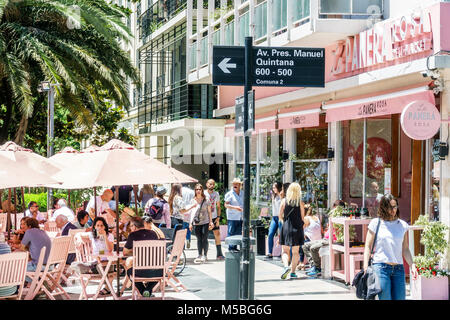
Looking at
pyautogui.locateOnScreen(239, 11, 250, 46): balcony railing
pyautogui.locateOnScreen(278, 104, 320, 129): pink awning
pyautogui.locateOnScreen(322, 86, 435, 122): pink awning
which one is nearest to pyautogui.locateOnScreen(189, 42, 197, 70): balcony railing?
pyautogui.locateOnScreen(239, 11, 250, 46): balcony railing

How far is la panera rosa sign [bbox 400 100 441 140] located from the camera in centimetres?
1050

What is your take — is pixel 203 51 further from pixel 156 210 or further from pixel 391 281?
pixel 391 281

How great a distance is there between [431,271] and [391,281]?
2.85 meters

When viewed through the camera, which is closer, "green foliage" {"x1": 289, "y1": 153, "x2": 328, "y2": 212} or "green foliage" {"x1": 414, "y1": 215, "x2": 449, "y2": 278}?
"green foliage" {"x1": 414, "y1": 215, "x2": 449, "y2": 278}

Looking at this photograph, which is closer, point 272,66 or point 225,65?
point 225,65

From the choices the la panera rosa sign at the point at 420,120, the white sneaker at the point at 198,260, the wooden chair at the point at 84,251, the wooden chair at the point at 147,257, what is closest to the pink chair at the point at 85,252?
the wooden chair at the point at 84,251

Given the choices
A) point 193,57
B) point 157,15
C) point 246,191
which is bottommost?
point 246,191

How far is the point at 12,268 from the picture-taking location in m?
9.47

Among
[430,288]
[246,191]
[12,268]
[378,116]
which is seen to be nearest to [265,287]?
[430,288]

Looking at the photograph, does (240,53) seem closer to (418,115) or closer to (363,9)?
(418,115)

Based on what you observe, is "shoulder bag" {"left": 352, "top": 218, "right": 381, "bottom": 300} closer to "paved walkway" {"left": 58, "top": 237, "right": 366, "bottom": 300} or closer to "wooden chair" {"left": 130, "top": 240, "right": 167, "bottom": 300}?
"paved walkway" {"left": 58, "top": 237, "right": 366, "bottom": 300}

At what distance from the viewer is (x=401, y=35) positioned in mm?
11898

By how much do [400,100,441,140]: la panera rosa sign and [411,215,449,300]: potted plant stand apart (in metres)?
1.40

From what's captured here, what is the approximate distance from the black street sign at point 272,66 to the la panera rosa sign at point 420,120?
195 cm
